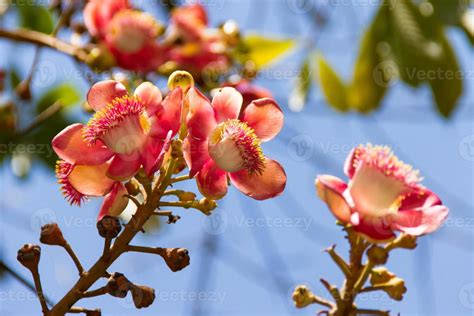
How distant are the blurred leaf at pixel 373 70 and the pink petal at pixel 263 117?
1043 millimetres

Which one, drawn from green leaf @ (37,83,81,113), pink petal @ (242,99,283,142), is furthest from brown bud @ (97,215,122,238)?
green leaf @ (37,83,81,113)

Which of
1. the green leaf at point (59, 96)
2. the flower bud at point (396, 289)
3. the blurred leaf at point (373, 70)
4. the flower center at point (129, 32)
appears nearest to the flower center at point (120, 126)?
the flower bud at point (396, 289)

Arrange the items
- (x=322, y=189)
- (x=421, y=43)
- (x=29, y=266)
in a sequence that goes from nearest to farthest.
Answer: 1. (x=29, y=266)
2. (x=322, y=189)
3. (x=421, y=43)

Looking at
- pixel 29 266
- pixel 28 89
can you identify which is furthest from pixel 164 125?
pixel 28 89

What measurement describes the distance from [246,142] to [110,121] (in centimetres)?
18

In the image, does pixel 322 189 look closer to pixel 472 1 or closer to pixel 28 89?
pixel 28 89

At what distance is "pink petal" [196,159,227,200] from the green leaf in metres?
1.33

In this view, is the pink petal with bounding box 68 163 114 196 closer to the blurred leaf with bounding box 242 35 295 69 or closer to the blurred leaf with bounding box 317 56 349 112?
the blurred leaf with bounding box 242 35 295 69

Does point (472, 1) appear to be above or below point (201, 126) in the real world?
above

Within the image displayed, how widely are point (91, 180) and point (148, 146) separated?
93mm

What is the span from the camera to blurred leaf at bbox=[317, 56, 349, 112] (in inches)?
95.5

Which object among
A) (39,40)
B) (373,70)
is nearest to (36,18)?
(39,40)

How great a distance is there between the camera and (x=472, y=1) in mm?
2221

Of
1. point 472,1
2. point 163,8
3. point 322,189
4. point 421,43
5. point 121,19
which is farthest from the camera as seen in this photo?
point 163,8
